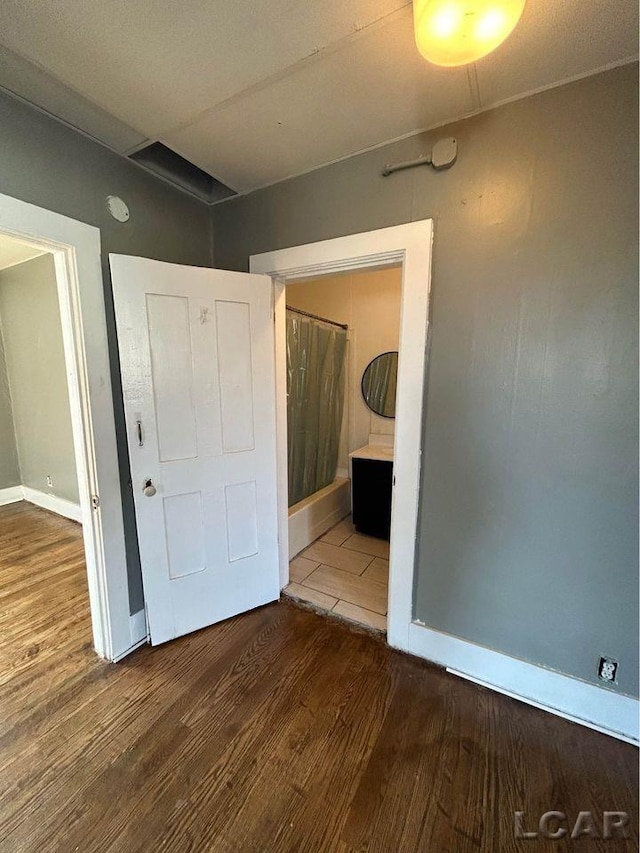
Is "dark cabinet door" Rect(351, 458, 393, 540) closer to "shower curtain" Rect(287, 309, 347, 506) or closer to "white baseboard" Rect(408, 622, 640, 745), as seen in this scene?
"shower curtain" Rect(287, 309, 347, 506)

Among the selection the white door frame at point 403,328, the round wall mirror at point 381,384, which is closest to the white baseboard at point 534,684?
the white door frame at point 403,328

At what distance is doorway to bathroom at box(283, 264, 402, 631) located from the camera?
2312 mm

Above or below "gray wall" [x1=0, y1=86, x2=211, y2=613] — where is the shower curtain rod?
below

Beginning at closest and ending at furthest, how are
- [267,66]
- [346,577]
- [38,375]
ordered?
[267,66] → [346,577] → [38,375]

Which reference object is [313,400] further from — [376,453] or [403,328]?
[403,328]

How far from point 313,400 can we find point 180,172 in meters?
1.78

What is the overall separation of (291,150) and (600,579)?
7.34 ft

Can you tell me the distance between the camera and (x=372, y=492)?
2.88m

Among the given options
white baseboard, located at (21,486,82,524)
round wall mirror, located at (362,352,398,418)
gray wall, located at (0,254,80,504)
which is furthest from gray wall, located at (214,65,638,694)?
white baseboard, located at (21,486,82,524)

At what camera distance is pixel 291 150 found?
1.53m

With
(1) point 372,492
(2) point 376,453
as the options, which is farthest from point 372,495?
(2) point 376,453

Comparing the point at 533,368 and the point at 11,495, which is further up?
the point at 533,368

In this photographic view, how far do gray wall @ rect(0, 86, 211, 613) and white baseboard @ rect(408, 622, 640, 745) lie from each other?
5.05 feet

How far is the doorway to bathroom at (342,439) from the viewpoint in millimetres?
2312
